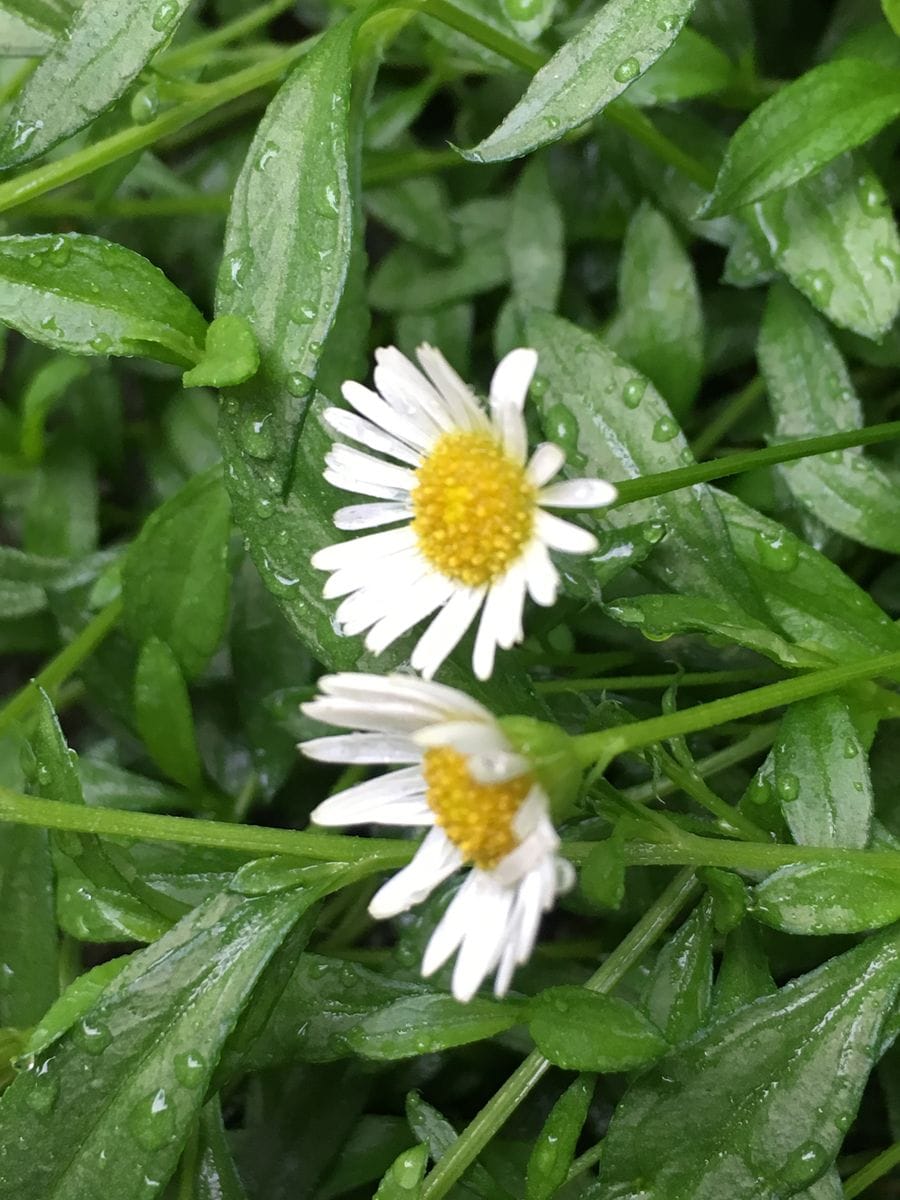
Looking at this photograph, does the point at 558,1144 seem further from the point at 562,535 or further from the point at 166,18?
the point at 166,18

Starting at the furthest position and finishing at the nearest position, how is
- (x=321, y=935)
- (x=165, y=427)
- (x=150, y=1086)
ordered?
1. (x=165, y=427)
2. (x=321, y=935)
3. (x=150, y=1086)

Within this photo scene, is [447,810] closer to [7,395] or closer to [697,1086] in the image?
[697,1086]

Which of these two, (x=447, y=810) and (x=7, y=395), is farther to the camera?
(x=7, y=395)

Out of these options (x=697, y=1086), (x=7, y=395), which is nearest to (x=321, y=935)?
(x=697, y=1086)

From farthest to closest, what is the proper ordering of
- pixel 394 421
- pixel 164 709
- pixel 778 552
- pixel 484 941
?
1. pixel 164 709
2. pixel 778 552
3. pixel 394 421
4. pixel 484 941

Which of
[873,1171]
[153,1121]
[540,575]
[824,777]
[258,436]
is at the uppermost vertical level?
[258,436]

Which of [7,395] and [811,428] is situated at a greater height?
[7,395]

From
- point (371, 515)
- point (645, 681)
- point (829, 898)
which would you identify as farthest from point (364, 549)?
point (829, 898)
